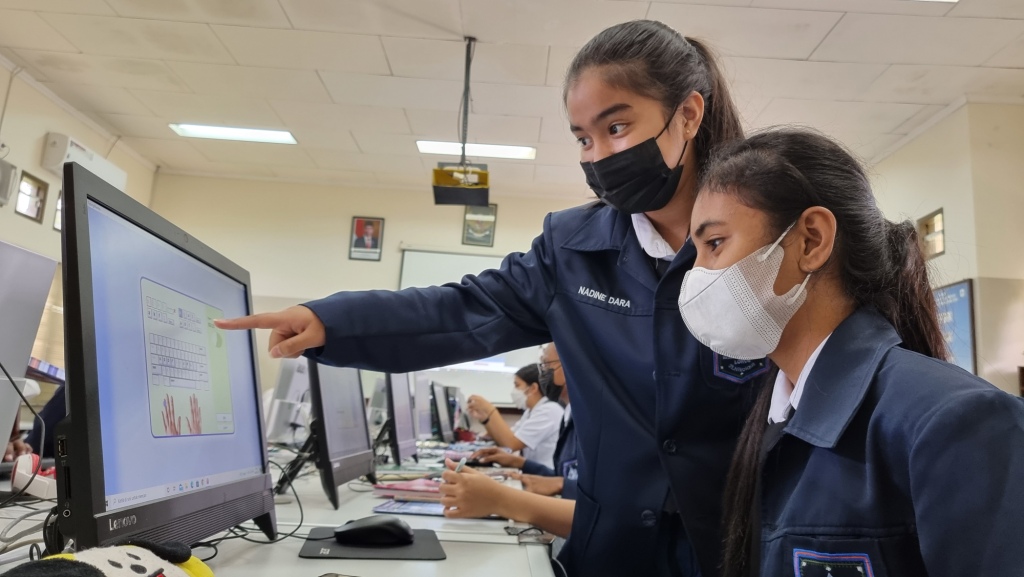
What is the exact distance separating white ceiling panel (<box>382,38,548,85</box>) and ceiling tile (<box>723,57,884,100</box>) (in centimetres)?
124

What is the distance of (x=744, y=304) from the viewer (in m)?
0.94

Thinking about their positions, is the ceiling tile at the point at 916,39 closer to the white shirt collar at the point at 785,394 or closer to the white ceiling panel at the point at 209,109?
the white shirt collar at the point at 785,394

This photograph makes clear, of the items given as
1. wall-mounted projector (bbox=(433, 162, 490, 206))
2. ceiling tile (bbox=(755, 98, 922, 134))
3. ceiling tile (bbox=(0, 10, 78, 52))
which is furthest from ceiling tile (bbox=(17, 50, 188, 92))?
ceiling tile (bbox=(755, 98, 922, 134))

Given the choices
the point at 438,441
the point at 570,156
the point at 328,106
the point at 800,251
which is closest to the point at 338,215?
the point at 328,106

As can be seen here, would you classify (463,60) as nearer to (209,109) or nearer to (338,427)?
(209,109)

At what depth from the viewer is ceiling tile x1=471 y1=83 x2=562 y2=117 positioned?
4.80 meters

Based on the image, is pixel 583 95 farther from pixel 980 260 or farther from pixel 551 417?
pixel 980 260

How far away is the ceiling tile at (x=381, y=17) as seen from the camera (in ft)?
12.8

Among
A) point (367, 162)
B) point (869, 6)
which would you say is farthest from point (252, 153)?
point (869, 6)

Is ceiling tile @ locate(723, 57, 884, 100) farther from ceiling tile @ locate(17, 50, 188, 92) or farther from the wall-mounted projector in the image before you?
ceiling tile @ locate(17, 50, 188, 92)

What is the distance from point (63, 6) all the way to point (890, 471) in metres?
5.00

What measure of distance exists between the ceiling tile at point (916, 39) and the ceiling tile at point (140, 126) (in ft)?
17.2

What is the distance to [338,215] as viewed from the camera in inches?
286

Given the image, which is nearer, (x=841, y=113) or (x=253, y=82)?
(x=841, y=113)
